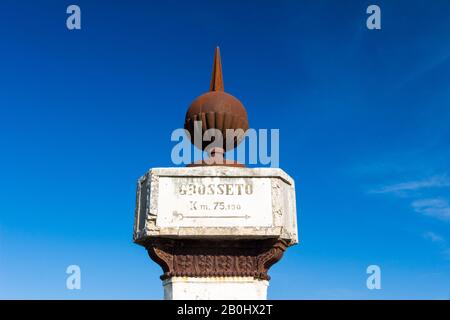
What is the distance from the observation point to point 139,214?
23.5 feet

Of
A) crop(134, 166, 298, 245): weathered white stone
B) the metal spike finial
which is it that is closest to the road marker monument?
crop(134, 166, 298, 245): weathered white stone

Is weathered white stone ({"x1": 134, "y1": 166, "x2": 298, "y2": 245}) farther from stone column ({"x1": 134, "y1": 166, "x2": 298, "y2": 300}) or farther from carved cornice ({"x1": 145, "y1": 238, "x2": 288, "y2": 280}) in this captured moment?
carved cornice ({"x1": 145, "y1": 238, "x2": 288, "y2": 280})

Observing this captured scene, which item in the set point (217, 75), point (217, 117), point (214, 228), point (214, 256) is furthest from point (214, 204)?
point (217, 75)

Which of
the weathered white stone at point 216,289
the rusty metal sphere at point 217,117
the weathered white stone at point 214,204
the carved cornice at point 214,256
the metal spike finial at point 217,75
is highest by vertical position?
the metal spike finial at point 217,75

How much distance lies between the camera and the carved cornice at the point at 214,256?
681 centimetres

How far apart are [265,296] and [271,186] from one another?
4.92 feet

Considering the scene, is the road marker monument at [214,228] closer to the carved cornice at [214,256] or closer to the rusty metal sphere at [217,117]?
the carved cornice at [214,256]

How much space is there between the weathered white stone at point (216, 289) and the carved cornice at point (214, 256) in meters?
0.08

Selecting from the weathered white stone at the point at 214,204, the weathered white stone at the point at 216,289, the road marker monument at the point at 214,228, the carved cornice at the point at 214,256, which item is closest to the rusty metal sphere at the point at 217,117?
the road marker monument at the point at 214,228
